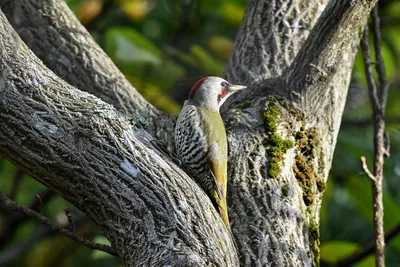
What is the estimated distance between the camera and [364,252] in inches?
193

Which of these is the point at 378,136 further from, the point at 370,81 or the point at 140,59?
the point at 140,59

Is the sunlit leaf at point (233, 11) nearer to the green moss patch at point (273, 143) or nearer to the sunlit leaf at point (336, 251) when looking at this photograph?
the sunlit leaf at point (336, 251)

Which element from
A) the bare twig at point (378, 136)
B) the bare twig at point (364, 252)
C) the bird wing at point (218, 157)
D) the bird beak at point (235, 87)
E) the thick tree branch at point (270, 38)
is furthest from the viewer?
the bare twig at point (364, 252)

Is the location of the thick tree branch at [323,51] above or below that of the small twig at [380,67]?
below

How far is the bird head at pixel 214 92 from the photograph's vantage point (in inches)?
171

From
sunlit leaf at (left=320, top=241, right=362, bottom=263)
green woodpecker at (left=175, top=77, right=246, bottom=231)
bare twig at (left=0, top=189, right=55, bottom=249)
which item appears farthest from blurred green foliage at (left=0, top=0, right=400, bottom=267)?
green woodpecker at (left=175, top=77, right=246, bottom=231)

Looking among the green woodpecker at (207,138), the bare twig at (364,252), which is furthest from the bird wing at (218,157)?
the bare twig at (364,252)

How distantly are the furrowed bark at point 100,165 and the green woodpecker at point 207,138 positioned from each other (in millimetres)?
315

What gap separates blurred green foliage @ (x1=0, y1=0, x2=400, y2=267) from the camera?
5391 mm

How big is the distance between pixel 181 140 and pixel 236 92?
21.1 inches

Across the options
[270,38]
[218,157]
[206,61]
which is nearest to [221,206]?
[218,157]

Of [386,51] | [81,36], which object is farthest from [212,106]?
[386,51]

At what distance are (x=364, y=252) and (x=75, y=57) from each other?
2.24 m

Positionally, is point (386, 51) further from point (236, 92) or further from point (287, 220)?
point (287, 220)
